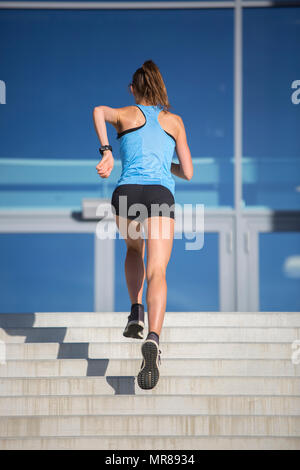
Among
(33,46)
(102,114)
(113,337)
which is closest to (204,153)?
(33,46)

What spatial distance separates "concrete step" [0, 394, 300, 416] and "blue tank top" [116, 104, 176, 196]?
1.11 metres

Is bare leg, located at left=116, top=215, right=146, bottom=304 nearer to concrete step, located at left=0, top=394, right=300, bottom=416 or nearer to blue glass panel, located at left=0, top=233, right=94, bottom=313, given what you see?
concrete step, located at left=0, top=394, right=300, bottom=416

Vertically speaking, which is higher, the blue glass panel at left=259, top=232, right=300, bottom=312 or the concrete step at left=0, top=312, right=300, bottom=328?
the blue glass panel at left=259, top=232, right=300, bottom=312

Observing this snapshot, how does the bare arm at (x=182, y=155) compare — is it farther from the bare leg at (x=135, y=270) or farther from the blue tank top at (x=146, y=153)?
the bare leg at (x=135, y=270)

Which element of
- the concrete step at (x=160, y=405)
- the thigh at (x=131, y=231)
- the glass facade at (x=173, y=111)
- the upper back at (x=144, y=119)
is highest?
the glass facade at (x=173, y=111)

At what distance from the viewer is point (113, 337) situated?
4.59m

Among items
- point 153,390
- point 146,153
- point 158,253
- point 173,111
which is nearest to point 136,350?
point 153,390

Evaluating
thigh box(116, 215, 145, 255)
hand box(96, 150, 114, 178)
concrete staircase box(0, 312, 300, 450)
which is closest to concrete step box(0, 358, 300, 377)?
concrete staircase box(0, 312, 300, 450)

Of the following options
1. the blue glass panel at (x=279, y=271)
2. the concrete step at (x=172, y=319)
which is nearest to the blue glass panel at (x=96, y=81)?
the blue glass panel at (x=279, y=271)

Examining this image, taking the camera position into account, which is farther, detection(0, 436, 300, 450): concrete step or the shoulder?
the shoulder

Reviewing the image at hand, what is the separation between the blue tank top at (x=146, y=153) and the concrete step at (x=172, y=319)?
1.82 metres

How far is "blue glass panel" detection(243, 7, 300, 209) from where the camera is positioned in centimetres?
795

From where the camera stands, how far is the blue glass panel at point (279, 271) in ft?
25.1

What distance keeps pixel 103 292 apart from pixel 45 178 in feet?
5.05
